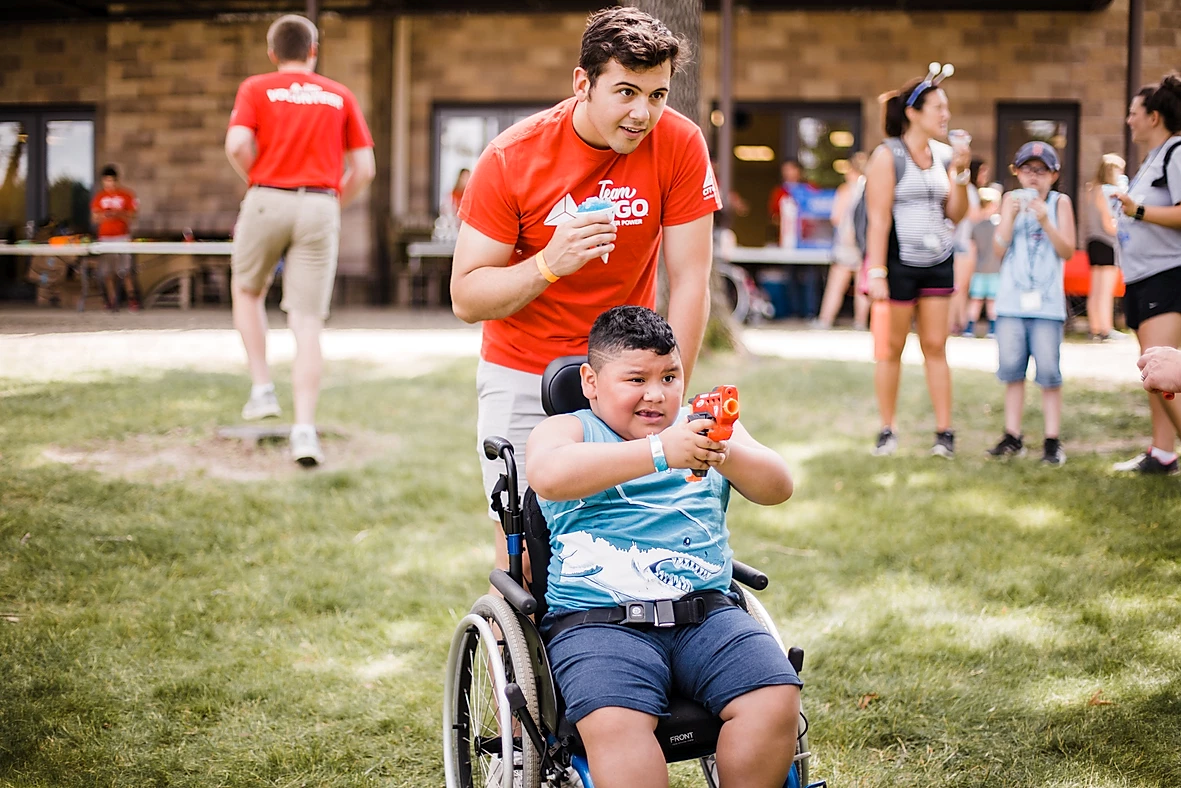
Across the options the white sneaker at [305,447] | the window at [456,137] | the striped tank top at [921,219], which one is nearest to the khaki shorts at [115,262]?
the window at [456,137]

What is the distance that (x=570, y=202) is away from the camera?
8.89ft

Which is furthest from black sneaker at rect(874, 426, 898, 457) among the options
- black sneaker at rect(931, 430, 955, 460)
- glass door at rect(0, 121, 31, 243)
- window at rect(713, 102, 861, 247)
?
glass door at rect(0, 121, 31, 243)

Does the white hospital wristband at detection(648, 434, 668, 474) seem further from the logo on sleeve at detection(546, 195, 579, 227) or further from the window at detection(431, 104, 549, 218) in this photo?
the window at detection(431, 104, 549, 218)

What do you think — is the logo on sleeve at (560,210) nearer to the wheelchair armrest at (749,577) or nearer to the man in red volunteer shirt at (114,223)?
the wheelchair armrest at (749,577)

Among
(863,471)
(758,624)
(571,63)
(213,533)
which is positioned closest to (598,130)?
(758,624)

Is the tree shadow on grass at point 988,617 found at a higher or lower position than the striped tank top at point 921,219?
lower

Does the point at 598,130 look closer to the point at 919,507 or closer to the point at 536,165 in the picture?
the point at 536,165

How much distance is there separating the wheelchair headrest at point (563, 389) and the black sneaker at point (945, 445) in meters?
4.01

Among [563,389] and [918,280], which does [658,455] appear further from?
[918,280]

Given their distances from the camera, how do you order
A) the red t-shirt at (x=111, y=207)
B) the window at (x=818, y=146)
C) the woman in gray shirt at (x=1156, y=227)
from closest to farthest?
1. the woman in gray shirt at (x=1156, y=227)
2. the red t-shirt at (x=111, y=207)
3. the window at (x=818, y=146)

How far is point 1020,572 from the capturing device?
4320 mm

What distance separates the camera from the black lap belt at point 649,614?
229 centimetres

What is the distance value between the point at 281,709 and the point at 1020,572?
279 centimetres

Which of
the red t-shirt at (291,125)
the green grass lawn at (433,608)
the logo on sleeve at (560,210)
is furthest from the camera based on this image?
the red t-shirt at (291,125)
